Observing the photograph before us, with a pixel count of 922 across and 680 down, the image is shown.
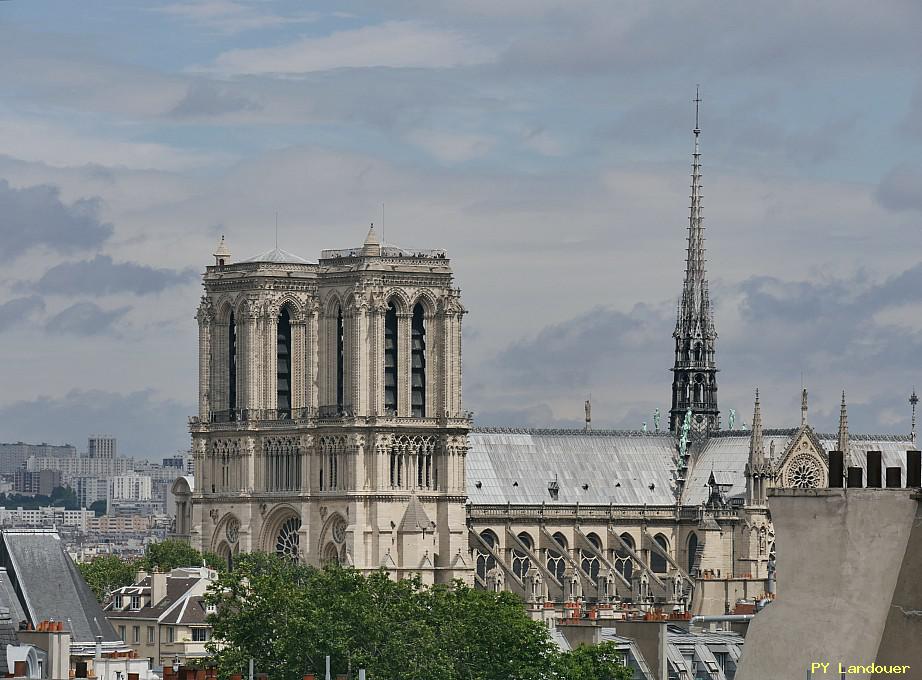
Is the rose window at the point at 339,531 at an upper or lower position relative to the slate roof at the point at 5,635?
upper

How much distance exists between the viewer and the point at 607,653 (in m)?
80.1

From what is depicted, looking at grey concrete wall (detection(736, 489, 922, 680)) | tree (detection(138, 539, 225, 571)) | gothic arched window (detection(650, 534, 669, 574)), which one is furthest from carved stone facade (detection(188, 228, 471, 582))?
grey concrete wall (detection(736, 489, 922, 680))

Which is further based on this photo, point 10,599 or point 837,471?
point 10,599

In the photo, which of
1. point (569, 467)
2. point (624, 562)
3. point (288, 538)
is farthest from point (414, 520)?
point (624, 562)

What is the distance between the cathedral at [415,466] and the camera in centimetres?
16112

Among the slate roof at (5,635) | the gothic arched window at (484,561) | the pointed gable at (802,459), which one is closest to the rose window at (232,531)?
the gothic arched window at (484,561)

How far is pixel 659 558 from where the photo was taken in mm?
174000

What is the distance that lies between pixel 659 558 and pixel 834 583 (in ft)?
471

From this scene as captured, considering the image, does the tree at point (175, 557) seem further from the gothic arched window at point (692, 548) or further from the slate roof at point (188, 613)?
the slate roof at point (188, 613)

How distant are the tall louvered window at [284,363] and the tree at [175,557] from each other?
348 inches

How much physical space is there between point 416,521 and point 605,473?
58.1 ft

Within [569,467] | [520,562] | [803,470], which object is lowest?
[520,562]

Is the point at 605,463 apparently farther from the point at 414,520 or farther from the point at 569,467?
the point at 414,520

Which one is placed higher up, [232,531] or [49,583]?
[232,531]
